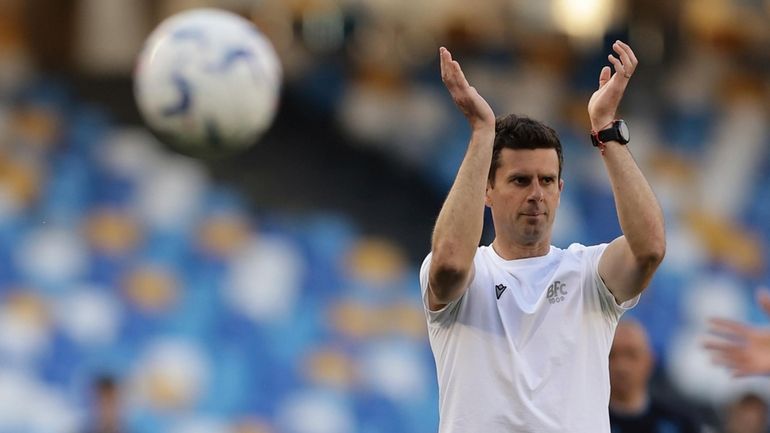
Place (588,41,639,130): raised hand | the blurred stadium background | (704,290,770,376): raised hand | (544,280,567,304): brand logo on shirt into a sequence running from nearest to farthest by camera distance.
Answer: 1. (544,280,567,304): brand logo on shirt
2. (588,41,639,130): raised hand
3. (704,290,770,376): raised hand
4. the blurred stadium background

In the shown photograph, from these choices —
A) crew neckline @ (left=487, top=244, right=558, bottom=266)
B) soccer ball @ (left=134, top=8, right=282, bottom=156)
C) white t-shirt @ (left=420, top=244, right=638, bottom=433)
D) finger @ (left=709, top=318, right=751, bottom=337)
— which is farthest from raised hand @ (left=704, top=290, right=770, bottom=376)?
soccer ball @ (left=134, top=8, right=282, bottom=156)

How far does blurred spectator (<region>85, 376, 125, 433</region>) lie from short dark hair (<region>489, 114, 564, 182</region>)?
5604 mm

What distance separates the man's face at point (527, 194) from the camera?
3.71 meters

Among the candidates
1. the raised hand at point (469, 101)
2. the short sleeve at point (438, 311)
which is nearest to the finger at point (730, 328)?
the short sleeve at point (438, 311)

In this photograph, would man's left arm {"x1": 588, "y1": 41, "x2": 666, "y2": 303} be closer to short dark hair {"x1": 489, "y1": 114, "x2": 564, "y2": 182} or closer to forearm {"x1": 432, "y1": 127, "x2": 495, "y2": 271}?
short dark hair {"x1": 489, "y1": 114, "x2": 564, "y2": 182}

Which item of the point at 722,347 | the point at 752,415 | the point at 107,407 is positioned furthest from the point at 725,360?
the point at 107,407

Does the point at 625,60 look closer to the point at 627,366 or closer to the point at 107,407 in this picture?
the point at 627,366

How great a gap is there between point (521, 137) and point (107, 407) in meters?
5.76

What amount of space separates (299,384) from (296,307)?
2.40ft

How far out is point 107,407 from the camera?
8.81 meters

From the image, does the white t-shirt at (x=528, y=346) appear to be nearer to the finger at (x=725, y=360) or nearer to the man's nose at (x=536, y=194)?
the man's nose at (x=536, y=194)

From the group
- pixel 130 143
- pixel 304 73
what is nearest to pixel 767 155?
pixel 304 73

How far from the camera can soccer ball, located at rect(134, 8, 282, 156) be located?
5.58m

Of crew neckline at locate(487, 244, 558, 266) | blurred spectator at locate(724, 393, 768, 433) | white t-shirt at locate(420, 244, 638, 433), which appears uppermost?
blurred spectator at locate(724, 393, 768, 433)
